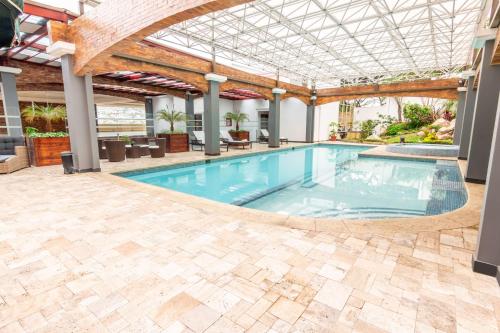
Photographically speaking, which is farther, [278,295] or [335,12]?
[335,12]

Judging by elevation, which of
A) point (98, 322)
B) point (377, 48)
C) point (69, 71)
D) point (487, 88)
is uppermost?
point (377, 48)

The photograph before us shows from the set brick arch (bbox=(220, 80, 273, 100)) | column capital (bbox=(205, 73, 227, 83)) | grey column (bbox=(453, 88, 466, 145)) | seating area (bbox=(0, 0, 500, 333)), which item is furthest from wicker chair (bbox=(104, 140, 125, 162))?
grey column (bbox=(453, 88, 466, 145))

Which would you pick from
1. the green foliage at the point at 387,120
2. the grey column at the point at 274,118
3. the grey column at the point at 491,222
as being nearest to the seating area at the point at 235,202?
the grey column at the point at 491,222

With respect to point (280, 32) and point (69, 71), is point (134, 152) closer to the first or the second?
point (69, 71)

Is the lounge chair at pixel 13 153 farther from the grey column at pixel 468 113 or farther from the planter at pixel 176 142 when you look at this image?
the grey column at pixel 468 113

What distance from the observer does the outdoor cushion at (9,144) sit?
21.1ft

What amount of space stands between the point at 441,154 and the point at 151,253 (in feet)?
36.7

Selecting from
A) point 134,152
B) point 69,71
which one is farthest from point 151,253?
point 134,152

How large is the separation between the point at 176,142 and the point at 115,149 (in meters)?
3.13

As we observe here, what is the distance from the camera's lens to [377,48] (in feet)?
38.5

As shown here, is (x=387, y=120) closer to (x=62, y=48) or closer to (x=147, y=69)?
(x=147, y=69)

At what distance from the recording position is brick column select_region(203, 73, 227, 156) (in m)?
9.33

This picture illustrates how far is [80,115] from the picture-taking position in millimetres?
5910

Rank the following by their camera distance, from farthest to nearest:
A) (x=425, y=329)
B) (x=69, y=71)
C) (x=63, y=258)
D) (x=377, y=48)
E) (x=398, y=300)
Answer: (x=377, y=48) → (x=69, y=71) → (x=63, y=258) → (x=398, y=300) → (x=425, y=329)
